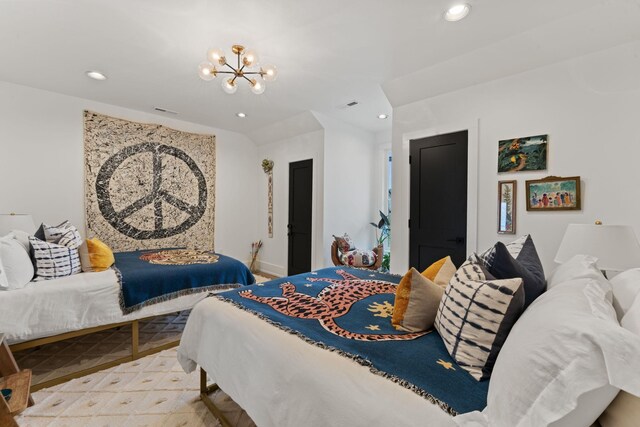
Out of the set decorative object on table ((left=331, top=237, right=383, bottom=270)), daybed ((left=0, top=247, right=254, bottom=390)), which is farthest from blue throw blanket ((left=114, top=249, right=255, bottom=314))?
decorative object on table ((left=331, top=237, right=383, bottom=270))

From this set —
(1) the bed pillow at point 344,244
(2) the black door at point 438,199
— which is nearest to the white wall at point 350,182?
(1) the bed pillow at point 344,244

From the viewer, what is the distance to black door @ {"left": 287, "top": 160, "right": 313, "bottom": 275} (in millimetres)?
4691

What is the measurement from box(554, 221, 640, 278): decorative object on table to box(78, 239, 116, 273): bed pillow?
3.69 metres

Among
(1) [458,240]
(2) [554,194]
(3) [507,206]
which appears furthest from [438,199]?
(2) [554,194]

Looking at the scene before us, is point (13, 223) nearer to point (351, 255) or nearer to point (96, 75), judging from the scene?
point (96, 75)

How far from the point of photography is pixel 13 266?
6.62 ft

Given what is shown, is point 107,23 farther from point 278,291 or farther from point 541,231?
point 541,231

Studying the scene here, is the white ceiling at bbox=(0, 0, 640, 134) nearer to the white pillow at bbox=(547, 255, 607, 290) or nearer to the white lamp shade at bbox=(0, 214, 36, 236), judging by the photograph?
the white lamp shade at bbox=(0, 214, 36, 236)

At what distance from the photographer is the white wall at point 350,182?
14.7 feet

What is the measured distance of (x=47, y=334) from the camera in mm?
2020

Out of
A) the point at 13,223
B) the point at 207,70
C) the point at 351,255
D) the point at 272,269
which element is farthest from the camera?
the point at 272,269

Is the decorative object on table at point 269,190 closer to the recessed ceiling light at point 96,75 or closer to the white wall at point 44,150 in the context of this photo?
the white wall at point 44,150

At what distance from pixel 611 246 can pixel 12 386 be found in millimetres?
3485

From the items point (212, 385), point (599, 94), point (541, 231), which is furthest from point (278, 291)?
point (599, 94)
